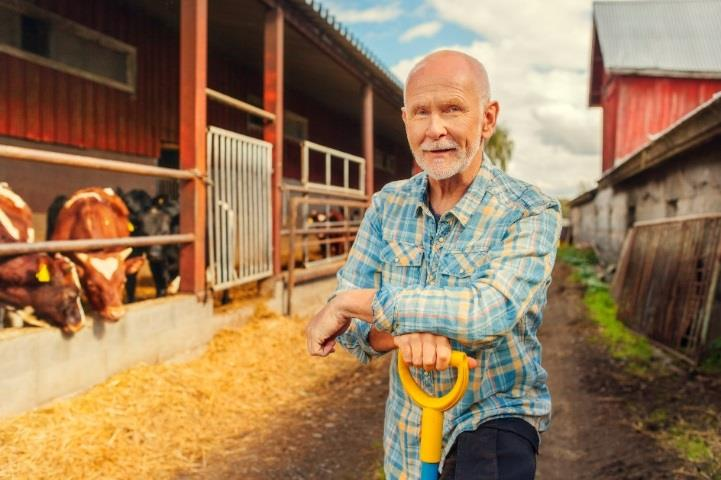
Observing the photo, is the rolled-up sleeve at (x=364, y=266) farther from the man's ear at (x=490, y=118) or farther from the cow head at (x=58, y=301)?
the cow head at (x=58, y=301)

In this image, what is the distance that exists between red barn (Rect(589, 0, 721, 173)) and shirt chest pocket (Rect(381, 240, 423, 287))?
17.0 m

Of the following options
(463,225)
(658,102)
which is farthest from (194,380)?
A: (658,102)

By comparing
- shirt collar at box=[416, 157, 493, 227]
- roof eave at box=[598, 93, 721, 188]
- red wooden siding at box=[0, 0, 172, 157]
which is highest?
red wooden siding at box=[0, 0, 172, 157]

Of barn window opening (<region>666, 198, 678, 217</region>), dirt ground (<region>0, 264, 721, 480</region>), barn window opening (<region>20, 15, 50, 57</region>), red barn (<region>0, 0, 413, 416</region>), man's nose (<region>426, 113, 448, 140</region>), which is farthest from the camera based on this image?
barn window opening (<region>666, 198, 678, 217</region>)

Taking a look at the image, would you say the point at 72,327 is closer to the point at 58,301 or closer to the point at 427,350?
the point at 58,301

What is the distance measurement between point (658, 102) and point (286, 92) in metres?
11.1

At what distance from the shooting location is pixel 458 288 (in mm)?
1444

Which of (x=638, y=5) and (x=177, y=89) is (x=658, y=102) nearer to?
(x=638, y=5)

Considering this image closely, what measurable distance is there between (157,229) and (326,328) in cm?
576

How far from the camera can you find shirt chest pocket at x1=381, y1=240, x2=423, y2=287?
5.59 feet

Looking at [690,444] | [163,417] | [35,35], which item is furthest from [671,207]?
[35,35]

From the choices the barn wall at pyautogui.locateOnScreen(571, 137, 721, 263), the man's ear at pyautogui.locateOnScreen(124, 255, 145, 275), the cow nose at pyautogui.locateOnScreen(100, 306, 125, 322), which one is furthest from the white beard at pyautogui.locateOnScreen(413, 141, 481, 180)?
the barn wall at pyautogui.locateOnScreen(571, 137, 721, 263)

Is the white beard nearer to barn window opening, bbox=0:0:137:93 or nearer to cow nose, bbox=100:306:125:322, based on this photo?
cow nose, bbox=100:306:125:322

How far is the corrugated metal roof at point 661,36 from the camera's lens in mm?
17344
